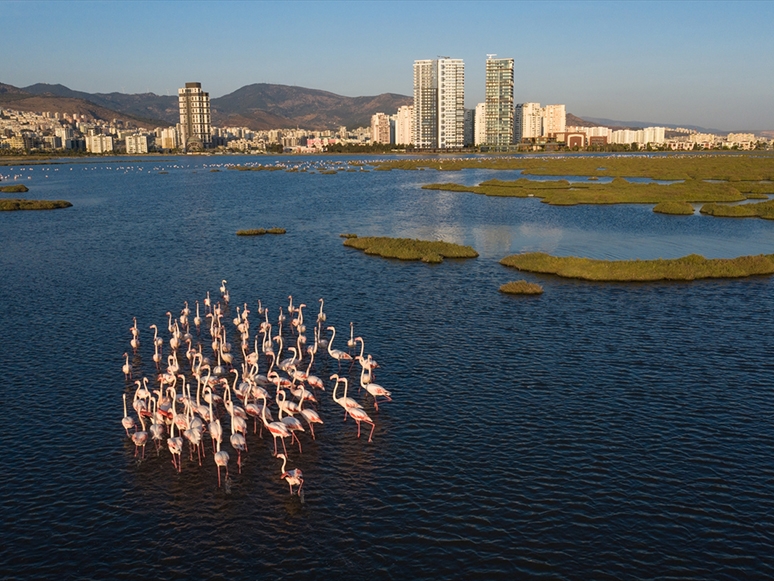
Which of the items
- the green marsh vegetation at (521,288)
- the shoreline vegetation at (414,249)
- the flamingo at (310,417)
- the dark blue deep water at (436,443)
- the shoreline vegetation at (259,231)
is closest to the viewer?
the dark blue deep water at (436,443)

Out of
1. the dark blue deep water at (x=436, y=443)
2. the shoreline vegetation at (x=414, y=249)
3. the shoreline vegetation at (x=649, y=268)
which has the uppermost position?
the shoreline vegetation at (x=414, y=249)

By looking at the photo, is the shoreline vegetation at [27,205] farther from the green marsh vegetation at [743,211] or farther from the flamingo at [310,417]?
the green marsh vegetation at [743,211]

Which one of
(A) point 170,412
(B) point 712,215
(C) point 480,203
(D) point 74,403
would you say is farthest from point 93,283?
(B) point 712,215

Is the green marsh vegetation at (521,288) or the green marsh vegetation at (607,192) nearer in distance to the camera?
the green marsh vegetation at (521,288)

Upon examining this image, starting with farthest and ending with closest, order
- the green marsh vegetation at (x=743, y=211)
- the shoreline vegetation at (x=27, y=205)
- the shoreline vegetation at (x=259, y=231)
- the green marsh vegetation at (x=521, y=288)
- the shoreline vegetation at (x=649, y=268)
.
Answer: the shoreline vegetation at (x=27, y=205), the green marsh vegetation at (x=743, y=211), the shoreline vegetation at (x=259, y=231), the shoreline vegetation at (x=649, y=268), the green marsh vegetation at (x=521, y=288)

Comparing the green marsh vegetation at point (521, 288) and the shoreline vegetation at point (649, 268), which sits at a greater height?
the shoreline vegetation at point (649, 268)

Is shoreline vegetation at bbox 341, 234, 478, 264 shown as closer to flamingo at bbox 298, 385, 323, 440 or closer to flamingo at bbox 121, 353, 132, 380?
flamingo at bbox 121, 353, 132, 380

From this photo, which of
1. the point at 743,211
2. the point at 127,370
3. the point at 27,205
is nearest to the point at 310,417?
the point at 127,370

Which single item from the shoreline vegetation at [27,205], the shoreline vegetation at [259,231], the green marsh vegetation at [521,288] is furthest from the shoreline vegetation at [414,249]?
the shoreline vegetation at [27,205]
